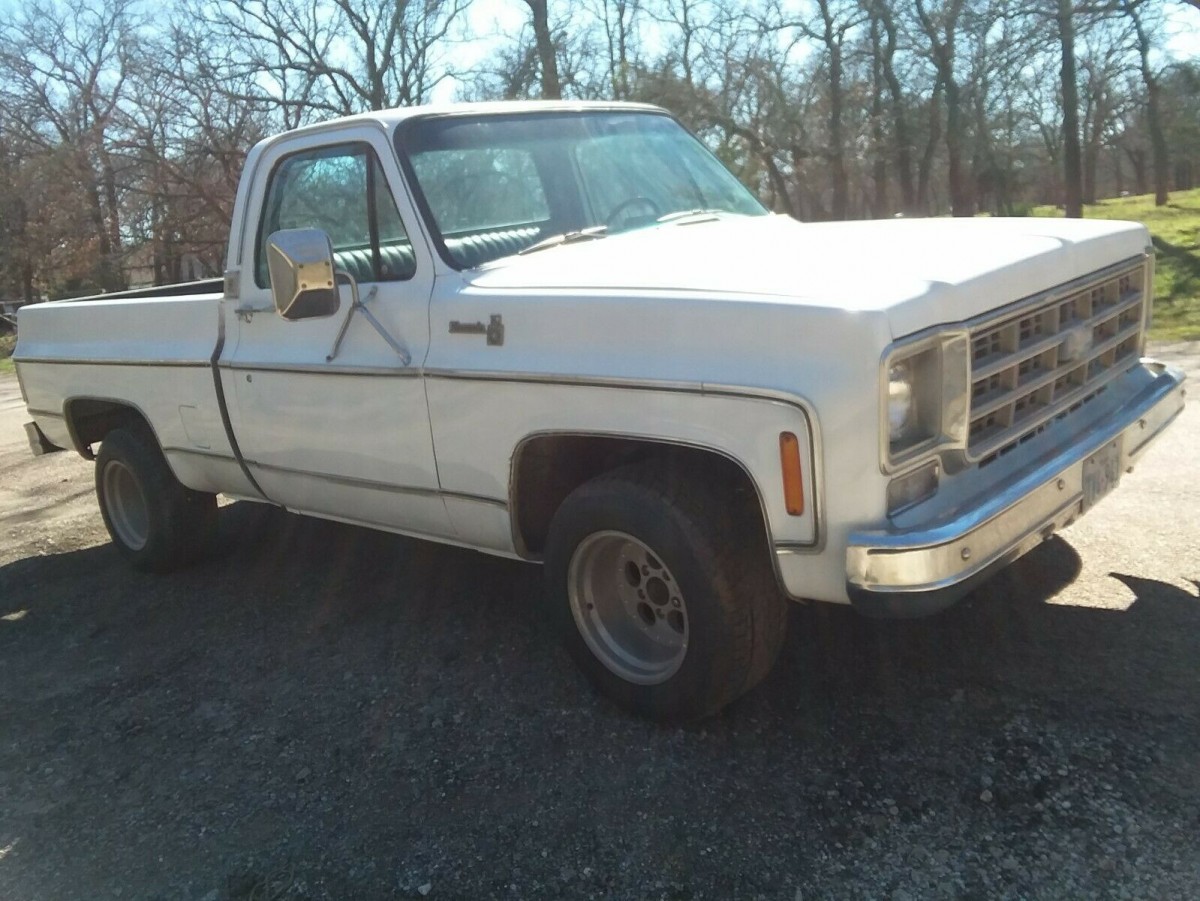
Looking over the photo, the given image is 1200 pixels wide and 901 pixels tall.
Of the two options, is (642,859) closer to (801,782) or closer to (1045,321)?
(801,782)

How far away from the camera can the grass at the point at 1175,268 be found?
1147cm

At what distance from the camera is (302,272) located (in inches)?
147

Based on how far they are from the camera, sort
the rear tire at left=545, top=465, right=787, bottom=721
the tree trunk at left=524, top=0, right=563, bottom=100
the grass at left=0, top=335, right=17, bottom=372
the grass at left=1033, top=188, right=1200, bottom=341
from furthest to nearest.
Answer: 1. the tree trunk at left=524, top=0, right=563, bottom=100
2. the grass at left=0, top=335, right=17, bottom=372
3. the grass at left=1033, top=188, right=1200, bottom=341
4. the rear tire at left=545, top=465, right=787, bottom=721

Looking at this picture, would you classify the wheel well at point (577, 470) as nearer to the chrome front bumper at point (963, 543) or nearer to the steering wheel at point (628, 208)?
the chrome front bumper at point (963, 543)

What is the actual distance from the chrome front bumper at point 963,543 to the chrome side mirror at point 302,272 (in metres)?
2.08

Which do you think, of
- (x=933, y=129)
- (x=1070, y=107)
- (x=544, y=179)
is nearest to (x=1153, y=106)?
(x=933, y=129)

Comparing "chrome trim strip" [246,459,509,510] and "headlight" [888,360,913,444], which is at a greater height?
"headlight" [888,360,913,444]

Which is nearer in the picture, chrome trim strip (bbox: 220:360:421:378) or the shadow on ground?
the shadow on ground

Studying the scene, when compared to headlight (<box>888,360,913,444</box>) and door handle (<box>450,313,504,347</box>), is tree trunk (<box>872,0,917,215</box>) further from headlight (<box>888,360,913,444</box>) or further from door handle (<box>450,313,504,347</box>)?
headlight (<box>888,360,913,444</box>)

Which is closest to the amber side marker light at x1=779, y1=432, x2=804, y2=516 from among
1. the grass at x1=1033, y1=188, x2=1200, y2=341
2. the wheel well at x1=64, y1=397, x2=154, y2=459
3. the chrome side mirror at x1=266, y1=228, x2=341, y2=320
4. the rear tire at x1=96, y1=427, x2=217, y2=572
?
the chrome side mirror at x1=266, y1=228, x2=341, y2=320

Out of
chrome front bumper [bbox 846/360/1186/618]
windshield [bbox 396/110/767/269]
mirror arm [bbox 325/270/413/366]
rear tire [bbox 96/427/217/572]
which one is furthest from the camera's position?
rear tire [bbox 96/427/217/572]

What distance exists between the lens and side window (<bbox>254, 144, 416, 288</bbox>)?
157 inches

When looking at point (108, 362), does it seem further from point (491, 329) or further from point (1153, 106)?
point (1153, 106)

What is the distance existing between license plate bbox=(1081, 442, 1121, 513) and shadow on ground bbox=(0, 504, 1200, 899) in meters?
0.57
